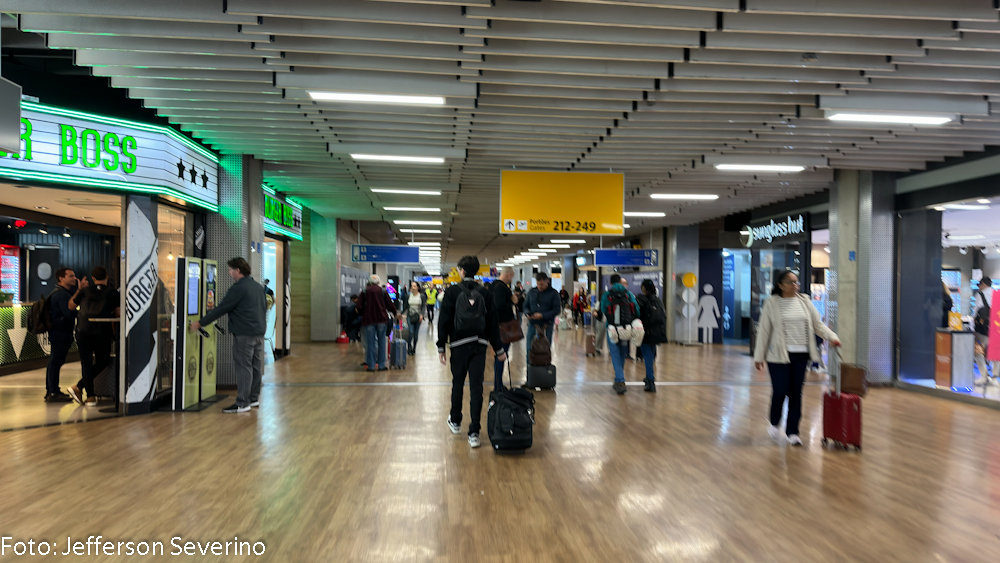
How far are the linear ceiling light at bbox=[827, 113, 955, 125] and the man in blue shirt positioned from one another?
28.3 feet

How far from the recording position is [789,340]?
5379mm

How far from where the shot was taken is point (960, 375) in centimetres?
860

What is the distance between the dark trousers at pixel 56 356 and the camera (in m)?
7.39

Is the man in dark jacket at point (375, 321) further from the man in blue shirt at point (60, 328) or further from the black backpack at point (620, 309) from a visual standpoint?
the man in blue shirt at point (60, 328)

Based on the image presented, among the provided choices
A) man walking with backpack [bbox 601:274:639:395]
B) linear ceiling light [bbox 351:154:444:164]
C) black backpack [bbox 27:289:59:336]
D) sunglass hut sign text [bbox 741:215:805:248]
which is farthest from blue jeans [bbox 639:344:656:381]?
black backpack [bbox 27:289:59:336]

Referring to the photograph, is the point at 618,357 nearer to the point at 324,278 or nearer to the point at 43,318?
the point at 43,318

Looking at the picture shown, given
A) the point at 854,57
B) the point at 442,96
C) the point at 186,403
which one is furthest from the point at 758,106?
the point at 186,403

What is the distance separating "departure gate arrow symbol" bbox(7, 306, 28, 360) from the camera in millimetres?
→ 9812

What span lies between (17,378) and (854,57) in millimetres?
11405

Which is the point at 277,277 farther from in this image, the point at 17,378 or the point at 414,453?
the point at 414,453

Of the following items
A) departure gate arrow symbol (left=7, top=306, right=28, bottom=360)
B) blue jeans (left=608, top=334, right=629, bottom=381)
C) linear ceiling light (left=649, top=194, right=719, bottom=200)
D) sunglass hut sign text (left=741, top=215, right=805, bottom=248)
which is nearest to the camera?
blue jeans (left=608, top=334, right=629, bottom=381)

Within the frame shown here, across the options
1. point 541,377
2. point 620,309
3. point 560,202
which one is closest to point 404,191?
point 560,202

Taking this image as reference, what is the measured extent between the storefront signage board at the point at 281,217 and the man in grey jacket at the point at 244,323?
13.2ft

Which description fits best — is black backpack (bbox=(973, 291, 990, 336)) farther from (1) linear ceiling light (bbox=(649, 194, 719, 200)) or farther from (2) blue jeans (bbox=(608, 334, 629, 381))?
(2) blue jeans (bbox=(608, 334, 629, 381))
